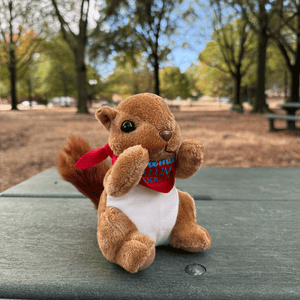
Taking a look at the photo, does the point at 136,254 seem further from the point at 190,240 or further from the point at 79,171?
the point at 79,171

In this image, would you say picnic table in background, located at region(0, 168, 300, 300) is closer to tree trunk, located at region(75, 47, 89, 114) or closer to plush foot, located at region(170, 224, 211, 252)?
plush foot, located at region(170, 224, 211, 252)

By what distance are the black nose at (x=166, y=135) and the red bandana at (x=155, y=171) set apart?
3.4 inches

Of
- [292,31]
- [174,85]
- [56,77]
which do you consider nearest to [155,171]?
[292,31]

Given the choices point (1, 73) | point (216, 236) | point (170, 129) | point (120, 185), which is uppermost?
point (1, 73)

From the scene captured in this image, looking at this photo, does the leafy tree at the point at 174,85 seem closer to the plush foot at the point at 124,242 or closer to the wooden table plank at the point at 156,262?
the wooden table plank at the point at 156,262

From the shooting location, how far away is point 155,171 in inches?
35.1

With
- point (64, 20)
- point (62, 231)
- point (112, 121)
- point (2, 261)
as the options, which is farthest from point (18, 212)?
point (64, 20)

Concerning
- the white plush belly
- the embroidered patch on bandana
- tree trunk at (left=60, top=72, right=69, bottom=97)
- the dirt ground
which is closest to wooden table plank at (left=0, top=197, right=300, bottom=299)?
the white plush belly

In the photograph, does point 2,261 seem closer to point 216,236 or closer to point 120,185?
point 120,185

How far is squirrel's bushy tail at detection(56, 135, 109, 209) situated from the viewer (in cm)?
110

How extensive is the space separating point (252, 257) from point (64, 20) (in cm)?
1457

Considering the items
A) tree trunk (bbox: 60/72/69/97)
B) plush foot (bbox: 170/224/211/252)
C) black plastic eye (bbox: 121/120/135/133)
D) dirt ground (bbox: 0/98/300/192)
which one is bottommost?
dirt ground (bbox: 0/98/300/192)

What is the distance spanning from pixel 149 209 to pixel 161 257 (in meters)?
0.18

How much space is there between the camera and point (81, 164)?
0.96 meters
